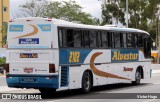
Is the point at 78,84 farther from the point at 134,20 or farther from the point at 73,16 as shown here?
the point at 134,20

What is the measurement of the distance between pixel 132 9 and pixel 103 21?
5.33 metres

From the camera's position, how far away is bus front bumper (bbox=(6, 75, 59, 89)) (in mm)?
17334

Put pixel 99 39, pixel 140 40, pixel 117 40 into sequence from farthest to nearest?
pixel 140 40 < pixel 117 40 < pixel 99 39

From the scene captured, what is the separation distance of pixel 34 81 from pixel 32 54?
1051 mm

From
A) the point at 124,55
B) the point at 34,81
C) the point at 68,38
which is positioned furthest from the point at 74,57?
the point at 124,55

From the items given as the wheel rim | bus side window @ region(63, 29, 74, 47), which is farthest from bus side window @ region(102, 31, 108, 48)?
bus side window @ region(63, 29, 74, 47)

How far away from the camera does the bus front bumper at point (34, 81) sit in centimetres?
1733

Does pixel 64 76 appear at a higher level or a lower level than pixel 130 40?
lower

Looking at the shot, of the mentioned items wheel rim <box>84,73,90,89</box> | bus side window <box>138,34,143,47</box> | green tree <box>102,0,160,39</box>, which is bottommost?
wheel rim <box>84,73,90,89</box>

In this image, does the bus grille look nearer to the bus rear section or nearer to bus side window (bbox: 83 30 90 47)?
the bus rear section

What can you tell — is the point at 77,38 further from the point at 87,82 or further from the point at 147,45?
the point at 147,45

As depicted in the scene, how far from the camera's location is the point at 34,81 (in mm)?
17625

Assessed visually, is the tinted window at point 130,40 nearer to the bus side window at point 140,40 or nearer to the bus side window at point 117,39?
the bus side window at point 140,40

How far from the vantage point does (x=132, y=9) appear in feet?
246
